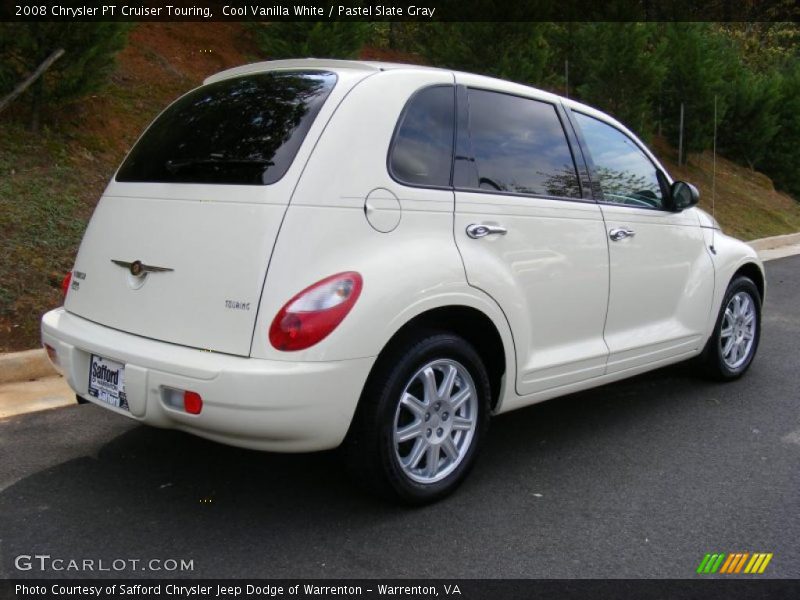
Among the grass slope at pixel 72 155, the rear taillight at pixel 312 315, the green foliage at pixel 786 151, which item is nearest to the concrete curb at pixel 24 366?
the grass slope at pixel 72 155

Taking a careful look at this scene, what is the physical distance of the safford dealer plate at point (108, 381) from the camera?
3213 mm

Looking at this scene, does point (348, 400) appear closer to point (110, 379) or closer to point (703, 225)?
point (110, 379)

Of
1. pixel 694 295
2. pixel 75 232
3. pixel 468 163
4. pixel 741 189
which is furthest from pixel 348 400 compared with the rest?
pixel 741 189

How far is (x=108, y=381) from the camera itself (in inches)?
129

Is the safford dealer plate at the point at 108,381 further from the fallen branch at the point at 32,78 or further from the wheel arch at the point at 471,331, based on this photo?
the fallen branch at the point at 32,78

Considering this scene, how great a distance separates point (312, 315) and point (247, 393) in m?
0.37

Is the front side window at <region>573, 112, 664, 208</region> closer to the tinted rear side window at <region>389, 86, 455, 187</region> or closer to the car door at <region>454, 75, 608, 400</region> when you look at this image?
the car door at <region>454, 75, 608, 400</region>

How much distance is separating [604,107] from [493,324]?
13.1 meters

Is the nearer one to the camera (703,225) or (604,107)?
(703,225)

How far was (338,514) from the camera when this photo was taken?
3.42 metres

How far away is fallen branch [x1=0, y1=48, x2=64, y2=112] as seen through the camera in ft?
24.3

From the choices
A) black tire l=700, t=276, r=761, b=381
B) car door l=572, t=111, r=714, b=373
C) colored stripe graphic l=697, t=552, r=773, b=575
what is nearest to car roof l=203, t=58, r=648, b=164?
car door l=572, t=111, r=714, b=373

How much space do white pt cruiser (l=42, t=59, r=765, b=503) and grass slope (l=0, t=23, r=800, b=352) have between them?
98.1 inches

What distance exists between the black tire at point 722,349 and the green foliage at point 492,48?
7594 millimetres
